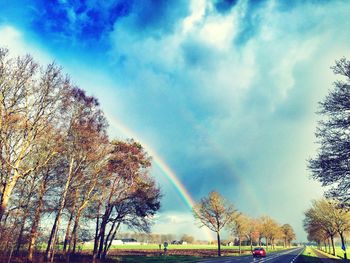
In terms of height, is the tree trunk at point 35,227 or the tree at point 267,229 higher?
the tree at point 267,229

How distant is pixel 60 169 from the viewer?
2512 centimetres

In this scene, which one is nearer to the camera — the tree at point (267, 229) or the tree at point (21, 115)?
the tree at point (21, 115)

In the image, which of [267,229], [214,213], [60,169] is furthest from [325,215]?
[267,229]

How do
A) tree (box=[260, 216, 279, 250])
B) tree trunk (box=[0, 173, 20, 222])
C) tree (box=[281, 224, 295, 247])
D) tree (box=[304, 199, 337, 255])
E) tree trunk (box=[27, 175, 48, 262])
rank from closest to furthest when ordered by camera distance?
tree trunk (box=[0, 173, 20, 222]) < tree trunk (box=[27, 175, 48, 262]) < tree (box=[304, 199, 337, 255]) < tree (box=[260, 216, 279, 250]) < tree (box=[281, 224, 295, 247])

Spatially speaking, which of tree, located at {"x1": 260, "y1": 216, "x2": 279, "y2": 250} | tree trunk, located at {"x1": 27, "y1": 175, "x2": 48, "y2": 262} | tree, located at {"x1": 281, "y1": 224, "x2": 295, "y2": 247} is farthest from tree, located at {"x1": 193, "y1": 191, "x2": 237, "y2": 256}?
tree, located at {"x1": 281, "y1": 224, "x2": 295, "y2": 247}

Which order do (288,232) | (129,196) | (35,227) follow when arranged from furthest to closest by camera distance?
(288,232) → (129,196) → (35,227)

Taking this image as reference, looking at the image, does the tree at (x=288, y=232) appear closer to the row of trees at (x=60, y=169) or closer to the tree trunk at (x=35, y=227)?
the row of trees at (x=60, y=169)

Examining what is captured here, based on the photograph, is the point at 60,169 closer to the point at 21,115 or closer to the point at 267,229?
the point at 21,115

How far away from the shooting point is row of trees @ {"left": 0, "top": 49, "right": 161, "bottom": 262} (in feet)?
58.1

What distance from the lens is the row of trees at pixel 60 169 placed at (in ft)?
58.1

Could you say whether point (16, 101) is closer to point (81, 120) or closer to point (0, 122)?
point (0, 122)

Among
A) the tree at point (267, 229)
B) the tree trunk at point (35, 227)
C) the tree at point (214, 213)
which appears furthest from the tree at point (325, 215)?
the tree at point (267, 229)

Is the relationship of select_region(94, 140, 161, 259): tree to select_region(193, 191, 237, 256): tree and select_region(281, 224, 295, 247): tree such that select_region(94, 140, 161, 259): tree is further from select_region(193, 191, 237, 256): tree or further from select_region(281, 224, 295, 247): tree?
select_region(281, 224, 295, 247): tree

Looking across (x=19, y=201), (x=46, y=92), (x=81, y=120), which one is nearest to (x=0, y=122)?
(x=46, y=92)
